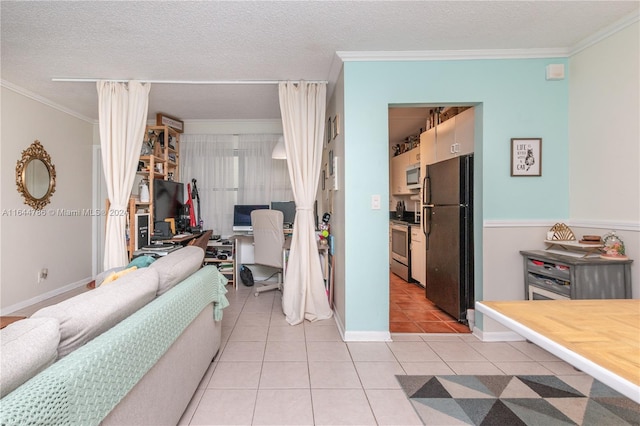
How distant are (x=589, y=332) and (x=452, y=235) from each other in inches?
87.1

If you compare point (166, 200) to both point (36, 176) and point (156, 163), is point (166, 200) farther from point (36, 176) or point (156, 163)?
point (36, 176)

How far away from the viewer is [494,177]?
274 centimetres

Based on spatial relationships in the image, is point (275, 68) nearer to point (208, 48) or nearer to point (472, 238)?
point (208, 48)

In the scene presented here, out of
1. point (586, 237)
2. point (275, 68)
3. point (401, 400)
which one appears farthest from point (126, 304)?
point (586, 237)

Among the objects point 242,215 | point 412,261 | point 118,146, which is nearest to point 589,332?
point 118,146

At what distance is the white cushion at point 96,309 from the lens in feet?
3.41

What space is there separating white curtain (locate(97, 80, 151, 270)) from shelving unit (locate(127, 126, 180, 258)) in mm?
480

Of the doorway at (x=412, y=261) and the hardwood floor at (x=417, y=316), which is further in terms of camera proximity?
the doorway at (x=412, y=261)

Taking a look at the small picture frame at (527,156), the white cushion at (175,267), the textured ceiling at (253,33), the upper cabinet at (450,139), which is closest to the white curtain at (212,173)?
the textured ceiling at (253,33)

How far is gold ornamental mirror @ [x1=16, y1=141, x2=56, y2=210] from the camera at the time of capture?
348 centimetres

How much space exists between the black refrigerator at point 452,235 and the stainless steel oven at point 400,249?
4.16ft

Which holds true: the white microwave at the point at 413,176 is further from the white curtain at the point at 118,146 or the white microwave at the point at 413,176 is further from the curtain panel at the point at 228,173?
the white curtain at the point at 118,146

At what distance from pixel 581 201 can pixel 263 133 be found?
4.04 metres

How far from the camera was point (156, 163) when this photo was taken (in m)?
4.29
